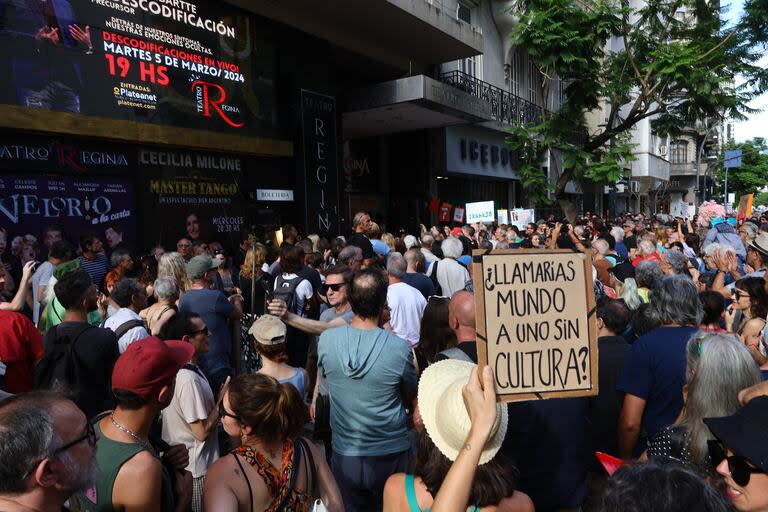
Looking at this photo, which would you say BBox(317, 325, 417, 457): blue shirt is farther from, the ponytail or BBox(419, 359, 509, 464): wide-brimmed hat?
BBox(419, 359, 509, 464): wide-brimmed hat

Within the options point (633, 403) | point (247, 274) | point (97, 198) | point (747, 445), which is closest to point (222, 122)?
point (97, 198)

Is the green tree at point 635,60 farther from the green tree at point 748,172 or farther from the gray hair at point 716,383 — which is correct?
the green tree at point 748,172

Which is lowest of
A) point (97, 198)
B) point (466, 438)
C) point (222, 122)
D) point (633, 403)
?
point (633, 403)

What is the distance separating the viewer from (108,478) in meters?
2.06

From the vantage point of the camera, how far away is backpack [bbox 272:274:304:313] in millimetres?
5785

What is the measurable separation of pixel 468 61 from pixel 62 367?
20.1 meters

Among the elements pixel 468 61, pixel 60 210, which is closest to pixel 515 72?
pixel 468 61

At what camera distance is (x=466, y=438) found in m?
1.71

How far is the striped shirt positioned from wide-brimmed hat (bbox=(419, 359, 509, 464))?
694cm

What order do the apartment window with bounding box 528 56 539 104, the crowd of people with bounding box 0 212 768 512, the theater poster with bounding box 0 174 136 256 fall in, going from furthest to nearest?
1. the apartment window with bounding box 528 56 539 104
2. the theater poster with bounding box 0 174 136 256
3. the crowd of people with bounding box 0 212 768 512

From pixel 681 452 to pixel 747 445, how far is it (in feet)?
2.97

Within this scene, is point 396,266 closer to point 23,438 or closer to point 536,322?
point 536,322

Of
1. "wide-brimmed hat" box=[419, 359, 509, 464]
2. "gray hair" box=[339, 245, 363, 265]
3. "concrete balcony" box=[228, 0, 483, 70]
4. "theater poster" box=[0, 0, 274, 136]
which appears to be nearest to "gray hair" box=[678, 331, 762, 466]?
"wide-brimmed hat" box=[419, 359, 509, 464]

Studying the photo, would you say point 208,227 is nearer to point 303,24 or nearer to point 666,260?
point 303,24
